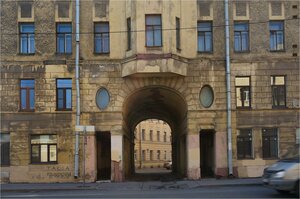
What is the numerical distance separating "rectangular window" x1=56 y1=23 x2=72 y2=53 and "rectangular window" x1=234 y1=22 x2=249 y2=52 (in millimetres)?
9764

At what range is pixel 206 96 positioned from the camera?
86.5ft

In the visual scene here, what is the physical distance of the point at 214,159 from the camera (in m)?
26.3

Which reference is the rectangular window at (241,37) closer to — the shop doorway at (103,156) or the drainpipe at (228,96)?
the drainpipe at (228,96)

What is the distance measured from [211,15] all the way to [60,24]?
887 cm

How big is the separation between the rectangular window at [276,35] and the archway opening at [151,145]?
3454cm

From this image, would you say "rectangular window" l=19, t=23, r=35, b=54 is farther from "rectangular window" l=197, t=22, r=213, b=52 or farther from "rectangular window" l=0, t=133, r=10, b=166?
"rectangular window" l=197, t=22, r=213, b=52

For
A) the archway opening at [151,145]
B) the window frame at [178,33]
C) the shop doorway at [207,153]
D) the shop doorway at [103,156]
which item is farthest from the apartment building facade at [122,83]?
the archway opening at [151,145]

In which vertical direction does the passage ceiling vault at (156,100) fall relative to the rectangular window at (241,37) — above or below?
below

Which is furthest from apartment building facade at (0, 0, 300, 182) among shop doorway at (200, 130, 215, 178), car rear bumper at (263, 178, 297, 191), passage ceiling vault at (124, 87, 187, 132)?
car rear bumper at (263, 178, 297, 191)

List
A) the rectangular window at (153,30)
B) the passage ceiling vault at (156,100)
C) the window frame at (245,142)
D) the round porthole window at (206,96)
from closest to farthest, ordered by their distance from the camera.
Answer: the rectangular window at (153,30) < the window frame at (245,142) < the round porthole window at (206,96) < the passage ceiling vault at (156,100)

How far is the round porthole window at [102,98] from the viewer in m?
26.2

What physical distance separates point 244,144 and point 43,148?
457 inches

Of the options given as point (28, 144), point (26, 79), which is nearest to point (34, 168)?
point (28, 144)

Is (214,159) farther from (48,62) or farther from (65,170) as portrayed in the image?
(48,62)
